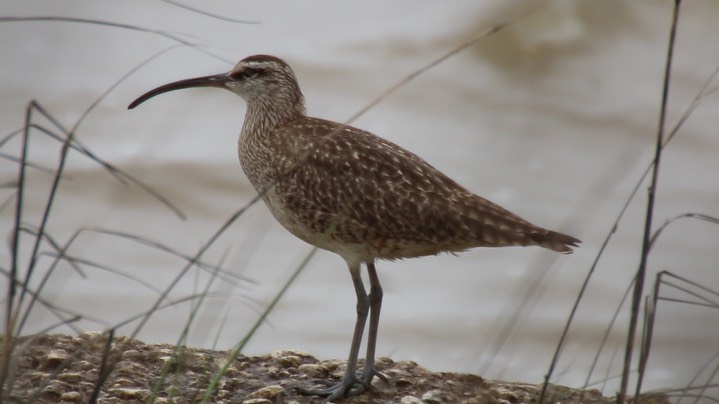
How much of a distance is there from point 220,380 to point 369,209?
106 cm

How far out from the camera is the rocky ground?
518cm

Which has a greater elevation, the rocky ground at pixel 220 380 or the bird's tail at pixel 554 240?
the bird's tail at pixel 554 240

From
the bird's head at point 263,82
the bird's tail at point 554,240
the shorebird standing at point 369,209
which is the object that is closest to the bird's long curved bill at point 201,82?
the bird's head at point 263,82

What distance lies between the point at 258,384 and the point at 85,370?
2.49 feet

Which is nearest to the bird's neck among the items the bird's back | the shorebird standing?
the shorebird standing

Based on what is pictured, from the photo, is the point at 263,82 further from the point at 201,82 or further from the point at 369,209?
the point at 369,209

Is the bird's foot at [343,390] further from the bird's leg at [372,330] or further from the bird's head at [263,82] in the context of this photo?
the bird's head at [263,82]

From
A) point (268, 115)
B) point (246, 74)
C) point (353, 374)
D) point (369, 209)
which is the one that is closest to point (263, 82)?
point (246, 74)

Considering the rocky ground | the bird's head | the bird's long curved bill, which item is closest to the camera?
the rocky ground

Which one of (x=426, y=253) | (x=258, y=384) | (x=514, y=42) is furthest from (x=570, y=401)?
(x=514, y=42)

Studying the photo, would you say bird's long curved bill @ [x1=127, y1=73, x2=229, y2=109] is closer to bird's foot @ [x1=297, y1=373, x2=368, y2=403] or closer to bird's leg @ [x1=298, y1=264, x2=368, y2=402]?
bird's leg @ [x1=298, y1=264, x2=368, y2=402]

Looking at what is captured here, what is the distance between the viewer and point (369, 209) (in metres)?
5.85

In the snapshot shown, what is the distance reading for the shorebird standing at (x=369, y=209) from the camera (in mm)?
5781

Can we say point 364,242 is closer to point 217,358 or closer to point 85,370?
point 217,358
